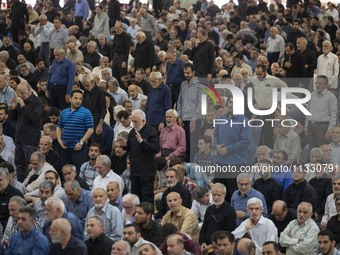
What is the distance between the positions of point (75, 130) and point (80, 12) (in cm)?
1201

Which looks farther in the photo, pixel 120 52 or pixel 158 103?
pixel 120 52

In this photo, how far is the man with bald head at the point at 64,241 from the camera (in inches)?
333

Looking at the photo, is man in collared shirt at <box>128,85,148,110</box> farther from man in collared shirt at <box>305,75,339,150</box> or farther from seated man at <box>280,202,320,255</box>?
seated man at <box>280,202,320,255</box>

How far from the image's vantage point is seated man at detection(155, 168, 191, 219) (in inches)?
424

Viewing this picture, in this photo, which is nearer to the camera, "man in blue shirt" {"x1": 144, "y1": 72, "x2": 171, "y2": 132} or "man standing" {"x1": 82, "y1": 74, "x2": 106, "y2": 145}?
"man standing" {"x1": 82, "y1": 74, "x2": 106, "y2": 145}

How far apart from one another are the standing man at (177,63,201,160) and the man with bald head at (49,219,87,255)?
5.58m

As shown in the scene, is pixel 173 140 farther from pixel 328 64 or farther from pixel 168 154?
pixel 328 64

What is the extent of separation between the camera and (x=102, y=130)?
13.5 metres

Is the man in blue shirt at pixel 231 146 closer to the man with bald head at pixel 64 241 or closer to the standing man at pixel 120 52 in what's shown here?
the man with bald head at pixel 64 241

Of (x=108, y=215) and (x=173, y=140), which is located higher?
(x=173, y=140)

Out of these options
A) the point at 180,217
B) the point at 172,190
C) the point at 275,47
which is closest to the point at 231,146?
the point at 172,190

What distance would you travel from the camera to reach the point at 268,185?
11.3 metres

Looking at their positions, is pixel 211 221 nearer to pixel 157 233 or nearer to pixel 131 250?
pixel 157 233

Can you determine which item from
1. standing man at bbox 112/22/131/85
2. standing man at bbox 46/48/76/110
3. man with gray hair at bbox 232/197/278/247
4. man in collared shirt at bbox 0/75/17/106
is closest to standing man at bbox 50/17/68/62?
standing man at bbox 112/22/131/85
